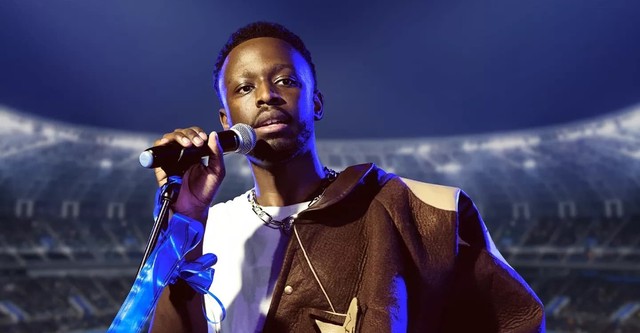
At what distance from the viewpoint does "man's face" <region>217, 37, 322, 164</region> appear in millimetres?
1193

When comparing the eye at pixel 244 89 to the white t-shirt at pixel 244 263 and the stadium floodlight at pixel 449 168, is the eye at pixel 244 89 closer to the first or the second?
the white t-shirt at pixel 244 263

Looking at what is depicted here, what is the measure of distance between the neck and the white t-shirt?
0.02 meters

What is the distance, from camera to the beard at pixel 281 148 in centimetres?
122

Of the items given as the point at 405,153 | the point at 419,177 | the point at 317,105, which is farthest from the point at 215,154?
the point at 419,177

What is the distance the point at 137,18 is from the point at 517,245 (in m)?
13.4

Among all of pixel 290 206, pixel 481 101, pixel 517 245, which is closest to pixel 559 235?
pixel 517 245

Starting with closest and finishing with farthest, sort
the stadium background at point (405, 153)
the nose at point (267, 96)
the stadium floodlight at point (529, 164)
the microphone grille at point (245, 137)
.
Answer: the microphone grille at point (245, 137), the nose at point (267, 96), the stadium background at point (405, 153), the stadium floodlight at point (529, 164)

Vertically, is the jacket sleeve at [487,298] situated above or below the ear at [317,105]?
below

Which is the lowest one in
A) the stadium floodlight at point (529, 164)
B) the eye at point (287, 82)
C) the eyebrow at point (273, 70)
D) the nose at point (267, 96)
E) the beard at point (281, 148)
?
the beard at point (281, 148)

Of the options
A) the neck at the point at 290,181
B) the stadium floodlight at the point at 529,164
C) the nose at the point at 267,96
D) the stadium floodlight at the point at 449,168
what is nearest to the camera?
the nose at the point at 267,96

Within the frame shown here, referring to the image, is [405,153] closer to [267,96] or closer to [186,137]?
[267,96]

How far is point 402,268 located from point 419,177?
59.3 ft

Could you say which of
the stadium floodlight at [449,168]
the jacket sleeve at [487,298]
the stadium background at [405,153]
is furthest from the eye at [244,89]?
the stadium floodlight at [449,168]

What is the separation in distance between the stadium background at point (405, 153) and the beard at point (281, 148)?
642cm
